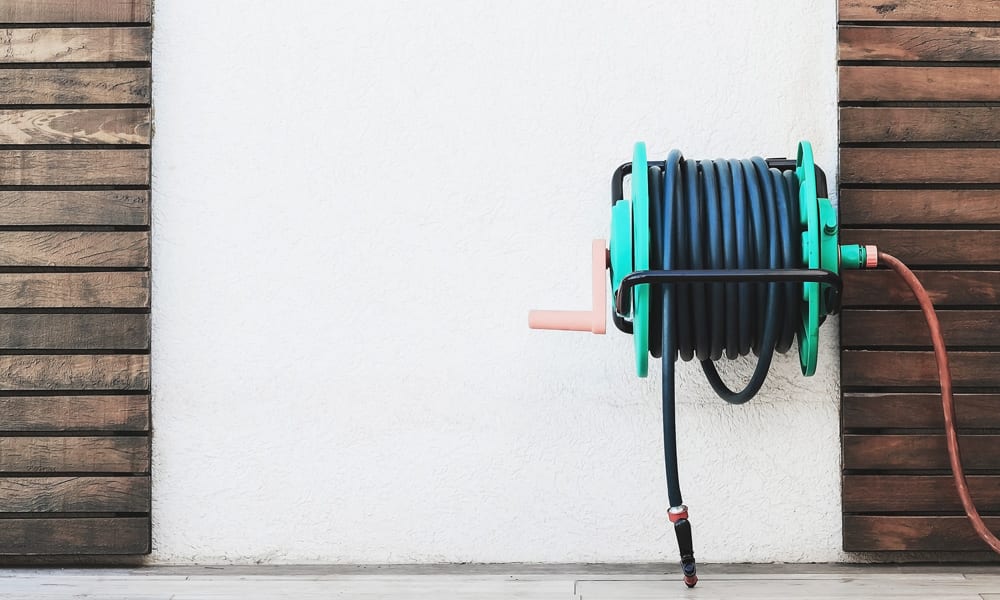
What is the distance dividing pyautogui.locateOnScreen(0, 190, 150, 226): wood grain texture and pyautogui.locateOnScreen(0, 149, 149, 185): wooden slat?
30 mm

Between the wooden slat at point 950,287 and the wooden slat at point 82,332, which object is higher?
the wooden slat at point 950,287

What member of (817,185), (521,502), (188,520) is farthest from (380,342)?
(817,185)

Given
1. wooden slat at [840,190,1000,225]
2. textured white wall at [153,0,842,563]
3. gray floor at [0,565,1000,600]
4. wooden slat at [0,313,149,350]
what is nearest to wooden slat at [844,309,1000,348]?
textured white wall at [153,0,842,563]

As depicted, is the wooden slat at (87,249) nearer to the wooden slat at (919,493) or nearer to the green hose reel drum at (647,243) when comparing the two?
the green hose reel drum at (647,243)

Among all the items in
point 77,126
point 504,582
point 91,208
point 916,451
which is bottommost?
point 504,582

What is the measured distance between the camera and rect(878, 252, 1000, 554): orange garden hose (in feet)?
5.87

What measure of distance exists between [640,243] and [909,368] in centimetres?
84

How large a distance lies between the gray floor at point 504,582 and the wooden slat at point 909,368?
17.6 inches

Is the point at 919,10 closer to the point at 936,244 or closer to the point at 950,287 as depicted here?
the point at 936,244

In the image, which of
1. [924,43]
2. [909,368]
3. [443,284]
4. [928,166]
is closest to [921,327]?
[909,368]

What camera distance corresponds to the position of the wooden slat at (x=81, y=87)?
2035mm

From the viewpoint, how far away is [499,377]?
202 centimetres

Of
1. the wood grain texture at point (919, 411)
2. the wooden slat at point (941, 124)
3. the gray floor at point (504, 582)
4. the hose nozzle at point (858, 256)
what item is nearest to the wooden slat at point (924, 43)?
the wooden slat at point (941, 124)

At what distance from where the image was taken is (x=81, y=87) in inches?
80.1
